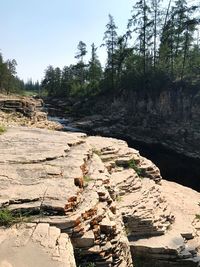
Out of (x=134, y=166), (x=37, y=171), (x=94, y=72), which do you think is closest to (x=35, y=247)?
(x=37, y=171)

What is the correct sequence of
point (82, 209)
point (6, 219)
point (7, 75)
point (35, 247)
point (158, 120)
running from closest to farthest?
A: point (35, 247), point (6, 219), point (82, 209), point (158, 120), point (7, 75)

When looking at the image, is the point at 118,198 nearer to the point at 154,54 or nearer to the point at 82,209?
the point at 82,209

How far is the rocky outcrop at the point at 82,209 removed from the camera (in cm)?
804

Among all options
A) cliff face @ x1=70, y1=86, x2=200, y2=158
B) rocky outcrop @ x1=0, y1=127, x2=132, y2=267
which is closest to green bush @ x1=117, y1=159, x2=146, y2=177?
rocky outcrop @ x1=0, y1=127, x2=132, y2=267

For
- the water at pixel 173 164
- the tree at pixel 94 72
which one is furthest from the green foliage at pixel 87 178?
the tree at pixel 94 72

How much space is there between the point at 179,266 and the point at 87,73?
256ft

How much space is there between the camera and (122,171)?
58.9 feet

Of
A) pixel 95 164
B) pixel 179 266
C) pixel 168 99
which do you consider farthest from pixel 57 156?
pixel 168 99

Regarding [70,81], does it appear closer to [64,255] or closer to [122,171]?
[122,171]

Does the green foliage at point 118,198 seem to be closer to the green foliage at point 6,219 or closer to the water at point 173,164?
the green foliage at point 6,219

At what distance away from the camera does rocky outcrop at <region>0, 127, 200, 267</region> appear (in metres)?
8.04

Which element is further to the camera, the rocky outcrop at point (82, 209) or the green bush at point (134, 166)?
the green bush at point (134, 166)

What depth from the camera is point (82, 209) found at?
9281mm

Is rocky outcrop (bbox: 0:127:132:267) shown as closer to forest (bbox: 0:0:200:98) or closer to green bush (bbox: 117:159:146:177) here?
green bush (bbox: 117:159:146:177)
